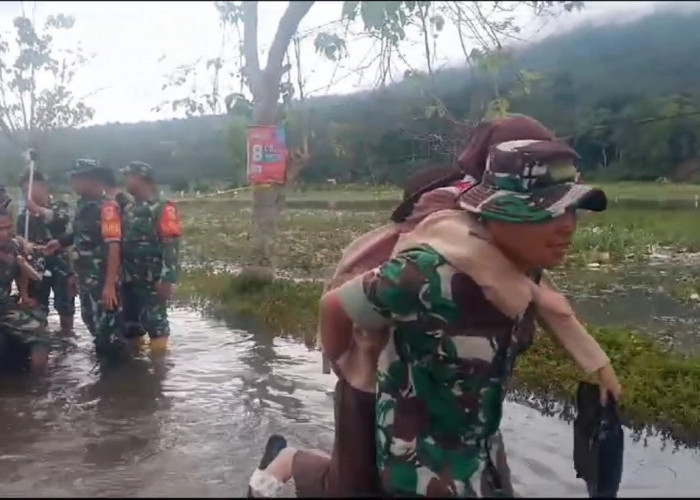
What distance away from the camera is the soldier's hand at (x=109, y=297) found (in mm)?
6363

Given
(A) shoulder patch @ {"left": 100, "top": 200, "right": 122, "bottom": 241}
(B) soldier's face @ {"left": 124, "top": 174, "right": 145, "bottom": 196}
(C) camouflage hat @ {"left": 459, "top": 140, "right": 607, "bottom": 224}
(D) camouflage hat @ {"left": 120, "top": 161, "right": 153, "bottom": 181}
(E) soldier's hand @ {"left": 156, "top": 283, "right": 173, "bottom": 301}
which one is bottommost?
(E) soldier's hand @ {"left": 156, "top": 283, "right": 173, "bottom": 301}

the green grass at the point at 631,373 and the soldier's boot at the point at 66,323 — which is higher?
the green grass at the point at 631,373

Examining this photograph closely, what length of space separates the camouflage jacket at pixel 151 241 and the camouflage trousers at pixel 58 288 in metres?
1.52

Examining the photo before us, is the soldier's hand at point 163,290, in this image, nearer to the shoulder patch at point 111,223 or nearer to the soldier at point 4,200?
the shoulder patch at point 111,223

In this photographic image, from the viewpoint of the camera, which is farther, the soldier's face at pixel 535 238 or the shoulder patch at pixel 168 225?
the shoulder patch at pixel 168 225

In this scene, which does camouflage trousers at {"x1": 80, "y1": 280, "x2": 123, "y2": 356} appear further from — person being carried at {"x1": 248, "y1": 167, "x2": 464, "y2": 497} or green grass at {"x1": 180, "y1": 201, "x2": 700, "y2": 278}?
person being carried at {"x1": 248, "y1": 167, "x2": 464, "y2": 497}

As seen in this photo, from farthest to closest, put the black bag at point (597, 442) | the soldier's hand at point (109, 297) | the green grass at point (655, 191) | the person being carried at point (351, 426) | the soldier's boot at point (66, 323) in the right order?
the soldier's boot at point (66, 323) < the soldier's hand at point (109, 297) < the green grass at point (655, 191) < the person being carried at point (351, 426) < the black bag at point (597, 442)

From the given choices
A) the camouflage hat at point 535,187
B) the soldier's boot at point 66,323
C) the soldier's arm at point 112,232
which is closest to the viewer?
the camouflage hat at point 535,187

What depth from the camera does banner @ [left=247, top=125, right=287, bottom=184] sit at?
8.47 m

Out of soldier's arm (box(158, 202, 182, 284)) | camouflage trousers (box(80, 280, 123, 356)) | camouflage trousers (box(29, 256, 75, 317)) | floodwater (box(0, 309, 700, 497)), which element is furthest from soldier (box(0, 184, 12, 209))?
camouflage trousers (box(29, 256, 75, 317))

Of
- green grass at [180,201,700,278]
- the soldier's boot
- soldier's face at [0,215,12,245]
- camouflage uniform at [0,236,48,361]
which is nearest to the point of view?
soldier's face at [0,215,12,245]

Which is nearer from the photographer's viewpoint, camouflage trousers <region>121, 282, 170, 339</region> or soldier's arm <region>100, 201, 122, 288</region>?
soldier's arm <region>100, 201, 122, 288</region>

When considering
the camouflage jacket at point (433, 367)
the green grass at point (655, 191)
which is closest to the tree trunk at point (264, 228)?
the green grass at point (655, 191)

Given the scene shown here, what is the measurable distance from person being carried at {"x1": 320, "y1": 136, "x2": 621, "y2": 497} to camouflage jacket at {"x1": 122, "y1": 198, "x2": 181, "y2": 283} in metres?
4.32
